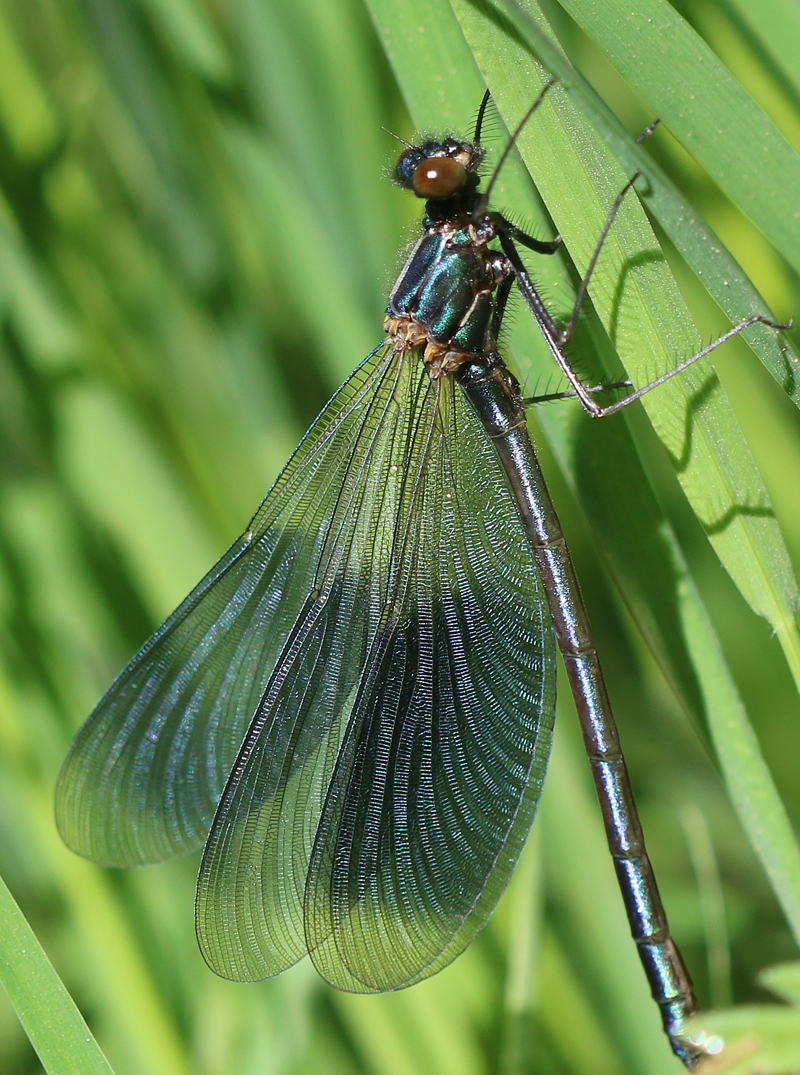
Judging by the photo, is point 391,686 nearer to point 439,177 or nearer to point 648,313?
point 648,313

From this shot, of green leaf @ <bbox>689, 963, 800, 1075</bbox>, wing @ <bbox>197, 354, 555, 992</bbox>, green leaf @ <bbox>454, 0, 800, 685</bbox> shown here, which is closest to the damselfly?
wing @ <bbox>197, 354, 555, 992</bbox>

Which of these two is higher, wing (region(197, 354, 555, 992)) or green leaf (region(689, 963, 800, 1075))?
wing (region(197, 354, 555, 992))

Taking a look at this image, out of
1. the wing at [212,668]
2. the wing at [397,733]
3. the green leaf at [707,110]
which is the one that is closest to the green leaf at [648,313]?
the green leaf at [707,110]

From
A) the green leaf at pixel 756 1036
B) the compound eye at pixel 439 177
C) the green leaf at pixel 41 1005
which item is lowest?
the green leaf at pixel 756 1036

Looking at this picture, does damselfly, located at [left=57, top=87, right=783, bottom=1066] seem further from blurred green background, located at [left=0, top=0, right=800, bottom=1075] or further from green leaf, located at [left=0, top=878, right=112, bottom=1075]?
green leaf, located at [left=0, top=878, right=112, bottom=1075]

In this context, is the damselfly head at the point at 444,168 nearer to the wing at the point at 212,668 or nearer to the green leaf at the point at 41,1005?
the wing at the point at 212,668

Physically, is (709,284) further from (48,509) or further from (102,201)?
(102,201)
